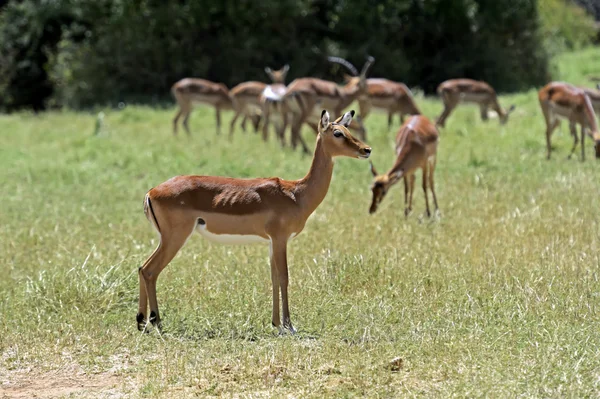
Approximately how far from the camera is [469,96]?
16.7 m

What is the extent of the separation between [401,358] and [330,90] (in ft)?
34.3

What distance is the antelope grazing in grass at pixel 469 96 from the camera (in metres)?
16.4

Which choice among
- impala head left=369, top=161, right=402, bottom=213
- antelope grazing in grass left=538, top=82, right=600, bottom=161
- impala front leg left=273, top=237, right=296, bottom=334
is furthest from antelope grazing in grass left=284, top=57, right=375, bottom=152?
impala front leg left=273, top=237, right=296, bottom=334

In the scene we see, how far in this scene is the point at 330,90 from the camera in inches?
579

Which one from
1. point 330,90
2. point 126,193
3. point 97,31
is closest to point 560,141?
point 330,90

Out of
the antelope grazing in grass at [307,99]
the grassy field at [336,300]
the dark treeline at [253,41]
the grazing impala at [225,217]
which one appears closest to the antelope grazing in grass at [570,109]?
the grassy field at [336,300]

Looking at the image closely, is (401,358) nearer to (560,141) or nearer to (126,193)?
(126,193)

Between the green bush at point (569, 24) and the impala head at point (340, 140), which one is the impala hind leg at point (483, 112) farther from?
the green bush at point (569, 24)

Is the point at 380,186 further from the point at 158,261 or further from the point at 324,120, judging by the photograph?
the point at 158,261

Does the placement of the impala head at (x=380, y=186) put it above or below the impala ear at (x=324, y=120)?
below

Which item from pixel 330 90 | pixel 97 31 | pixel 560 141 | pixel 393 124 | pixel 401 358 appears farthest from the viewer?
pixel 97 31

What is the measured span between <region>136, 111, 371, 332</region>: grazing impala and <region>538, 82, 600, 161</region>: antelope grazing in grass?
6790 mm

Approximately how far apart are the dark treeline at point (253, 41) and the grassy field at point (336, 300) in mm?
12635

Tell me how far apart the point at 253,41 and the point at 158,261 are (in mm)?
17959
